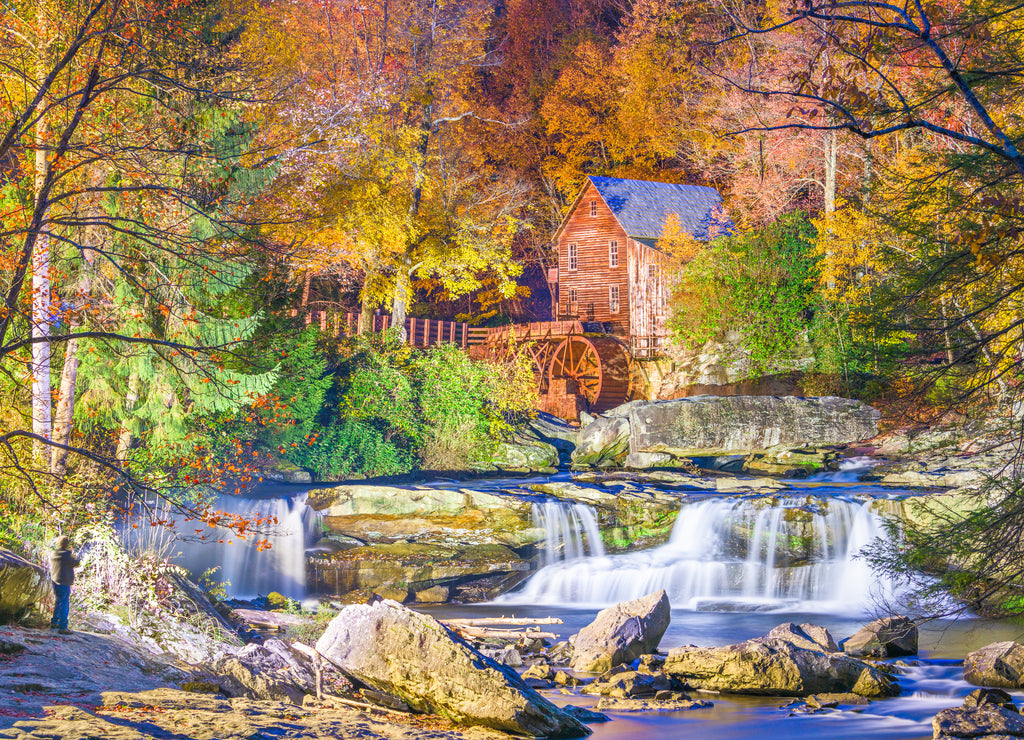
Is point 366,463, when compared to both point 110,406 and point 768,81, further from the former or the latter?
point 768,81

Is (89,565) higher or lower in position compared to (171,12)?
lower

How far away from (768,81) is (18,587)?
26684mm

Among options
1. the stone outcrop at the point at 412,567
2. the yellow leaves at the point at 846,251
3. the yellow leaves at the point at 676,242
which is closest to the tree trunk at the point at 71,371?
the stone outcrop at the point at 412,567

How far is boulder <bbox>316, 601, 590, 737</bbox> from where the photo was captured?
691cm

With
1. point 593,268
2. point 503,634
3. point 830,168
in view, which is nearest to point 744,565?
point 503,634

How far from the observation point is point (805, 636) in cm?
1007

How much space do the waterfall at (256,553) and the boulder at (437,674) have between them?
9.01 m

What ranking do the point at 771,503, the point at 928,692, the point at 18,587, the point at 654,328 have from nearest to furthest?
1. the point at 18,587
2. the point at 928,692
3. the point at 771,503
4. the point at 654,328

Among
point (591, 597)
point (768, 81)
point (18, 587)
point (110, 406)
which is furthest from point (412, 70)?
point (18, 587)

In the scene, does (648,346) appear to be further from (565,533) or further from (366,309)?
(565,533)

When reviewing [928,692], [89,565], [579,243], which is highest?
[579,243]

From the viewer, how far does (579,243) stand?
38.1 meters

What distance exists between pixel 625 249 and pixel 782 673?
92.2 ft

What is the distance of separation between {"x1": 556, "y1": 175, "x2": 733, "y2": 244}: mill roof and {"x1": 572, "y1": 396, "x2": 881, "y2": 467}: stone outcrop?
12.9 metres
